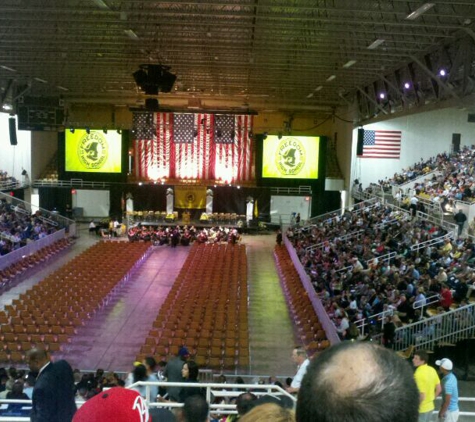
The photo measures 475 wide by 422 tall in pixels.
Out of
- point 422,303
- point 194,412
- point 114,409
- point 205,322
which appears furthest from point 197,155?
point 114,409

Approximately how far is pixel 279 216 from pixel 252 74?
559 inches

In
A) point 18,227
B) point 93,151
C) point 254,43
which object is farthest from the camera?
point 93,151

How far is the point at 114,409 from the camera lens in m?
1.28

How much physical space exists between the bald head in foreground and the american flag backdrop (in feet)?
112

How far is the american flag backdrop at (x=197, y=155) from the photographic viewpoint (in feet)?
115

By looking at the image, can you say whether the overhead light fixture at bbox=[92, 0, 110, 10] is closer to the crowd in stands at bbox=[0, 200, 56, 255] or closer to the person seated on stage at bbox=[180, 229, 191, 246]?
the crowd in stands at bbox=[0, 200, 56, 255]

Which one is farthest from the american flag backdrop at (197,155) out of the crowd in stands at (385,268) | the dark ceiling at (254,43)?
the crowd in stands at (385,268)

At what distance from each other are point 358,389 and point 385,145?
109 ft

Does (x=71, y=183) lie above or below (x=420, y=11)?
below

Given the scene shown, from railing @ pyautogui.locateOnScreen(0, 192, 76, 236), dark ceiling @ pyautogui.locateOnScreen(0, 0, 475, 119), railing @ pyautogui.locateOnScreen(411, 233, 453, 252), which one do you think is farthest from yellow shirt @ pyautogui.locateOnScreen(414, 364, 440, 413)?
railing @ pyautogui.locateOnScreen(0, 192, 76, 236)

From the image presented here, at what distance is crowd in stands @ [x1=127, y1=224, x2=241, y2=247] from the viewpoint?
95.7 feet

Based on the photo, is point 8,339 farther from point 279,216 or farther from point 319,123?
point 319,123

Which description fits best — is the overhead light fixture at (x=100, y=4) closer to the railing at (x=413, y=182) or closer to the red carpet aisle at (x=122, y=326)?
the red carpet aisle at (x=122, y=326)

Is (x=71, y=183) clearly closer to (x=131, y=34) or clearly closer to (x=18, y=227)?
(x=18, y=227)
